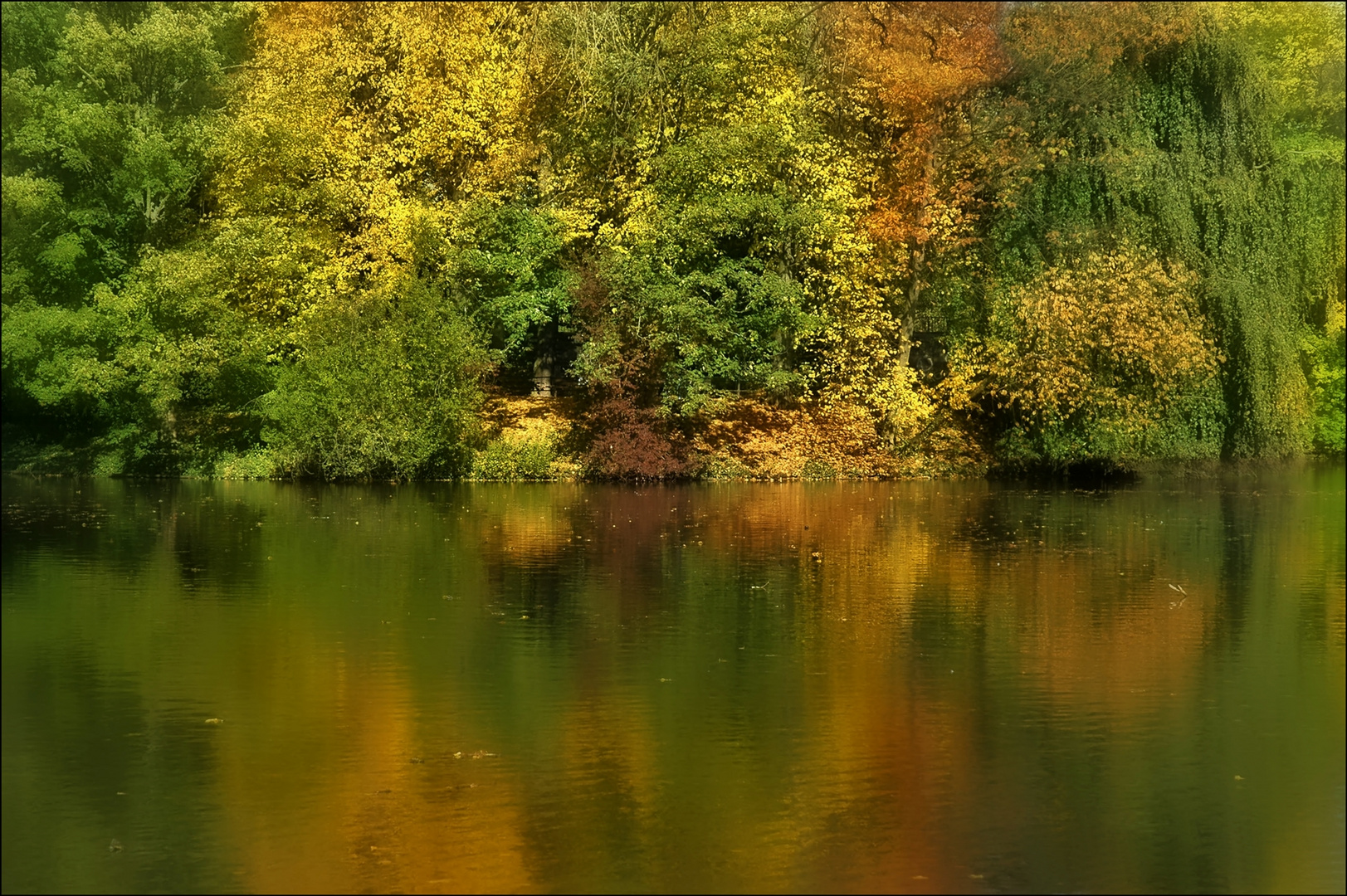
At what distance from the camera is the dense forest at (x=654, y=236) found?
37500mm

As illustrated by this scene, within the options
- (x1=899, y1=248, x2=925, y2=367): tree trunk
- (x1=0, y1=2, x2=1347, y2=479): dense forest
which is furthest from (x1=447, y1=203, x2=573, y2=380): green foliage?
(x1=899, y1=248, x2=925, y2=367): tree trunk

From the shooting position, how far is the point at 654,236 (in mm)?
39406

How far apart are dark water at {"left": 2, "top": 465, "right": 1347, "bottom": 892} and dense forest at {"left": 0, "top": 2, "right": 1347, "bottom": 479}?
45.4 ft

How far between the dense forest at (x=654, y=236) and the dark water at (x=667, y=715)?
13832 millimetres

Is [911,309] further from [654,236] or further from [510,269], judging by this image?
[510,269]

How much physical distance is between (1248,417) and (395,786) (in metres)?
30.8

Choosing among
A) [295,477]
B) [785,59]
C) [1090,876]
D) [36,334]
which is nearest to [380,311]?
[295,477]

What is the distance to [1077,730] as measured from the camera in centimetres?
1183

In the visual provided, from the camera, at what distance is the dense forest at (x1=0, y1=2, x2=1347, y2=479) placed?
37.5 meters

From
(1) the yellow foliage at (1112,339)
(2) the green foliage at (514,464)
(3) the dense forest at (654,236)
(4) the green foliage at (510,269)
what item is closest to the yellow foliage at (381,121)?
(3) the dense forest at (654,236)

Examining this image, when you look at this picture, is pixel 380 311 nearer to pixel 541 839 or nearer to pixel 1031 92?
pixel 1031 92

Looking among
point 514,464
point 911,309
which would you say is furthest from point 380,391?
point 911,309

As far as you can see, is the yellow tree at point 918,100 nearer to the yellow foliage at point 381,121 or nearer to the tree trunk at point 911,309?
the tree trunk at point 911,309

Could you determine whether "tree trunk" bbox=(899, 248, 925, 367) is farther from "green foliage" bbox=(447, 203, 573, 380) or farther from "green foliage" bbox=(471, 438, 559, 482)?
"green foliage" bbox=(471, 438, 559, 482)
